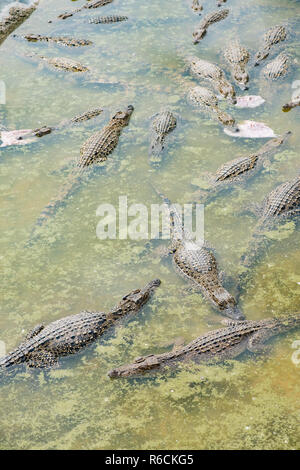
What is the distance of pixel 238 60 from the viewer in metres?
7.93

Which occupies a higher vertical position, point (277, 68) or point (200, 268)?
point (277, 68)

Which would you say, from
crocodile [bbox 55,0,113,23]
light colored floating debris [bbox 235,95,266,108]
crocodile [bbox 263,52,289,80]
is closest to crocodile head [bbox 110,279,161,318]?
light colored floating debris [bbox 235,95,266,108]

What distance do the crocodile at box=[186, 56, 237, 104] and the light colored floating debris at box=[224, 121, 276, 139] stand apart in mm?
612

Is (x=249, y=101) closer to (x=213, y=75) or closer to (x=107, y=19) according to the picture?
(x=213, y=75)

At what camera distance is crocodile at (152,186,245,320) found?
4613 millimetres

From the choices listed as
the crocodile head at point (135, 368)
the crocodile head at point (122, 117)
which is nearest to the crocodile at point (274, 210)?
the crocodile head at point (135, 368)

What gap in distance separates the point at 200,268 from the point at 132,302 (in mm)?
783

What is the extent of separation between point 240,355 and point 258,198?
222cm

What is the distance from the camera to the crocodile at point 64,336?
4.35 metres

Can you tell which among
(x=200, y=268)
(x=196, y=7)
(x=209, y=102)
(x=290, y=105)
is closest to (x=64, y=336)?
(x=200, y=268)

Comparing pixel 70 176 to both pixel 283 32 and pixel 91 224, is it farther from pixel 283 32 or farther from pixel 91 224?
pixel 283 32

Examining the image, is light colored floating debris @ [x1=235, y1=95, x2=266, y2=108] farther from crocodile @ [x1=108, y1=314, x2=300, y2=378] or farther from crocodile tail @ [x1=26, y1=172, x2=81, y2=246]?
crocodile @ [x1=108, y1=314, x2=300, y2=378]

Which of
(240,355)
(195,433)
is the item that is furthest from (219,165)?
(195,433)

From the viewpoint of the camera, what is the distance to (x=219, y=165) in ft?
20.8
